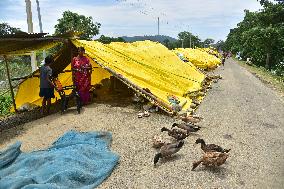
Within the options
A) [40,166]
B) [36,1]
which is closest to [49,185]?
[40,166]

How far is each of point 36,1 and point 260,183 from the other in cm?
1817

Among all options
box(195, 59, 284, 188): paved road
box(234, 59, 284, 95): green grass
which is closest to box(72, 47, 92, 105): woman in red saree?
box(195, 59, 284, 188): paved road

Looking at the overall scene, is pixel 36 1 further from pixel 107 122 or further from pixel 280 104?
pixel 280 104

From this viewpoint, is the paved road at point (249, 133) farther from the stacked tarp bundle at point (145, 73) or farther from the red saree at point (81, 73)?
the red saree at point (81, 73)

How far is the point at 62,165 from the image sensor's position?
624cm

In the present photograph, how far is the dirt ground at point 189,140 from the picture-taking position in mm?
6176

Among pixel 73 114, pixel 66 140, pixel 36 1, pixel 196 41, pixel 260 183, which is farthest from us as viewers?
pixel 196 41

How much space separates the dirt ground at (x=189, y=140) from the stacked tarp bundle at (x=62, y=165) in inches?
10.9

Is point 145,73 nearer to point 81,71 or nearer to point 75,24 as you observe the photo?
point 81,71

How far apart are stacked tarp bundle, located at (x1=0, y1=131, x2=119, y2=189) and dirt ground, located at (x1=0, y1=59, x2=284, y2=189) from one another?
277 mm

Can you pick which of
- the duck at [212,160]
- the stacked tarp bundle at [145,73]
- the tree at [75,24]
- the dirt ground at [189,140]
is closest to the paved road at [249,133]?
the dirt ground at [189,140]

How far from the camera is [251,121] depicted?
33.4ft

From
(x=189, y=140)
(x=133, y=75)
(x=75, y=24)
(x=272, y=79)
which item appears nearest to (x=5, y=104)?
(x=133, y=75)

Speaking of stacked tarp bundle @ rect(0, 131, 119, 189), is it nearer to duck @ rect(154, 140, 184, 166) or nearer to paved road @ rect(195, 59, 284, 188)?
duck @ rect(154, 140, 184, 166)
